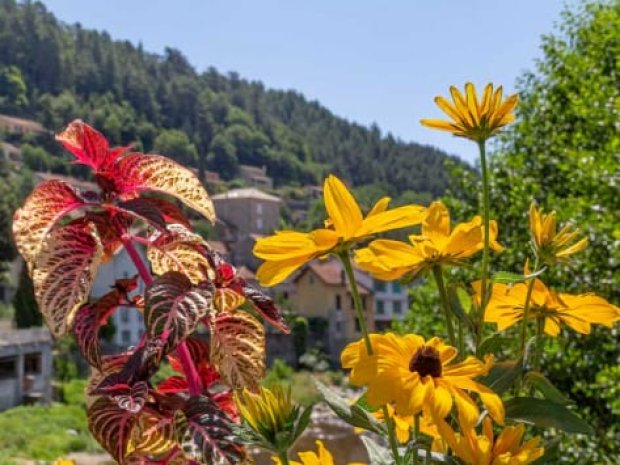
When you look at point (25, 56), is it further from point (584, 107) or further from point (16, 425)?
point (584, 107)

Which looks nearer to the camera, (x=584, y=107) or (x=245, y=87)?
(x=584, y=107)

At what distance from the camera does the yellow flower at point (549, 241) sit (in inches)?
26.6

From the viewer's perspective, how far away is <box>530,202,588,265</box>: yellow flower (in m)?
0.68

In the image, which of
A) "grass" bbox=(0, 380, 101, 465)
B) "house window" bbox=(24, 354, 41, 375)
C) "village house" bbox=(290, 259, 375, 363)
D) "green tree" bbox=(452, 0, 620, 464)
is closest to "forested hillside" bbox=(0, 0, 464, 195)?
"village house" bbox=(290, 259, 375, 363)

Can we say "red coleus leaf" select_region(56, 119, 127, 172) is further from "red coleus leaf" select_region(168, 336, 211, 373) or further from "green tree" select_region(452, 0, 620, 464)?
"green tree" select_region(452, 0, 620, 464)

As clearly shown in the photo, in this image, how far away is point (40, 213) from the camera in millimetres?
757

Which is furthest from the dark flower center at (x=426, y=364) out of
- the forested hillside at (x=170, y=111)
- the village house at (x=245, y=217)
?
the forested hillside at (x=170, y=111)

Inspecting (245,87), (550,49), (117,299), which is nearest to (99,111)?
(245,87)

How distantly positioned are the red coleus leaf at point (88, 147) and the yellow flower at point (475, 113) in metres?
0.35

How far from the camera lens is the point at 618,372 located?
3518 millimetres

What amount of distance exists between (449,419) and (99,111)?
6269 centimetres

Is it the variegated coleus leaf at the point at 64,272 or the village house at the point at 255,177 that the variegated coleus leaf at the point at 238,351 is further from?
the village house at the point at 255,177

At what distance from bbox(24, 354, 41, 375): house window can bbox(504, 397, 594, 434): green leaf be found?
745 inches

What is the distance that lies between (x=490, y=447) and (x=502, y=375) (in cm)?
6
